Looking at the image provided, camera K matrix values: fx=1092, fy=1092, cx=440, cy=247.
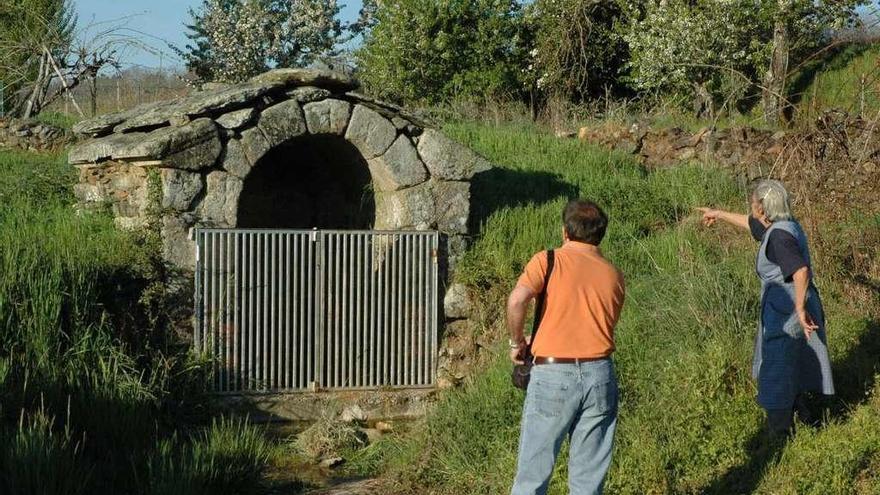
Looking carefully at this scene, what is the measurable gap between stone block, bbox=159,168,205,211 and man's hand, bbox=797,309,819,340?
550 centimetres

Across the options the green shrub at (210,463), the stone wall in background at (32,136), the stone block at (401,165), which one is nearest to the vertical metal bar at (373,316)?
the stone block at (401,165)

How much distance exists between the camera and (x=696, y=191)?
12594 mm

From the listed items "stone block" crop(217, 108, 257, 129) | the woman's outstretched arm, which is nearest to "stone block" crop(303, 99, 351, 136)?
"stone block" crop(217, 108, 257, 129)

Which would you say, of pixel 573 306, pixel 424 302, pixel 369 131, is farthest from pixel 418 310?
pixel 573 306

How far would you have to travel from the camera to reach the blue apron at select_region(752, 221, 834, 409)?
6832mm

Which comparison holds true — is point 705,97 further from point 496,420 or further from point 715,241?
point 496,420

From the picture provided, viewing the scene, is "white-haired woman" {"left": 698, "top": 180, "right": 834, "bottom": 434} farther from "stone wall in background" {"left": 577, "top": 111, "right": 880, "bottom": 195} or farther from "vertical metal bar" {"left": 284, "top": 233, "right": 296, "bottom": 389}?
"vertical metal bar" {"left": 284, "top": 233, "right": 296, "bottom": 389}

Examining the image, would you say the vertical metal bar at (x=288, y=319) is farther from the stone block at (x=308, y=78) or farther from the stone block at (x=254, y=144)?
the stone block at (x=308, y=78)

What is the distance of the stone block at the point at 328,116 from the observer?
402 inches

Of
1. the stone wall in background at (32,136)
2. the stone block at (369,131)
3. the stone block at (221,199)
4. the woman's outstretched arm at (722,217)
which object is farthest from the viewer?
the stone wall in background at (32,136)

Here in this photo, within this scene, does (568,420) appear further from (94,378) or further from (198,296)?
(198,296)

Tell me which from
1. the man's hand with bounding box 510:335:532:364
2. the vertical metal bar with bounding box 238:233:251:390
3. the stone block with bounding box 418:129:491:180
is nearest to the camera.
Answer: the man's hand with bounding box 510:335:532:364

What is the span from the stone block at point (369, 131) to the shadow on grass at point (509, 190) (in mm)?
1202

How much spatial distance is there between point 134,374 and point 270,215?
12.6 feet
